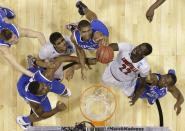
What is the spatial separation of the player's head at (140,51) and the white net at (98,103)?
791mm

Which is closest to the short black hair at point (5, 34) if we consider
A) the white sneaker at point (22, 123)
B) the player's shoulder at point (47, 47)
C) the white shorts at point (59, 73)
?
the player's shoulder at point (47, 47)

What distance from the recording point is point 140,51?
3379 mm

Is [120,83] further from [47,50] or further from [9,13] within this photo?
[9,13]

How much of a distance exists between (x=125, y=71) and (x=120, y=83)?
0.29 metres

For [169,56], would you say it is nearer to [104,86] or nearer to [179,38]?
[179,38]

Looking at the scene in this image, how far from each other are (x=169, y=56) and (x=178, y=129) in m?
0.90

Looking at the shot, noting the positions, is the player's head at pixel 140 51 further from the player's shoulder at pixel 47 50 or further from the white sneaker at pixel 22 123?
the white sneaker at pixel 22 123

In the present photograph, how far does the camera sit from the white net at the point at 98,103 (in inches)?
158

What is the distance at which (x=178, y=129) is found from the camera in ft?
14.6

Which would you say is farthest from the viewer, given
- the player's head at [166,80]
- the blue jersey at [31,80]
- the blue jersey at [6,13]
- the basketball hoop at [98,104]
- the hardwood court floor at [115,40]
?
the hardwood court floor at [115,40]

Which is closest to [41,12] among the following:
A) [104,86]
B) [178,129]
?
[104,86]

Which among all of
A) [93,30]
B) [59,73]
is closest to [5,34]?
[59,73]

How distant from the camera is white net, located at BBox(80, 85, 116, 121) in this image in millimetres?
4004

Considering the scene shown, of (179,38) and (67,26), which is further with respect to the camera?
(179,38)
